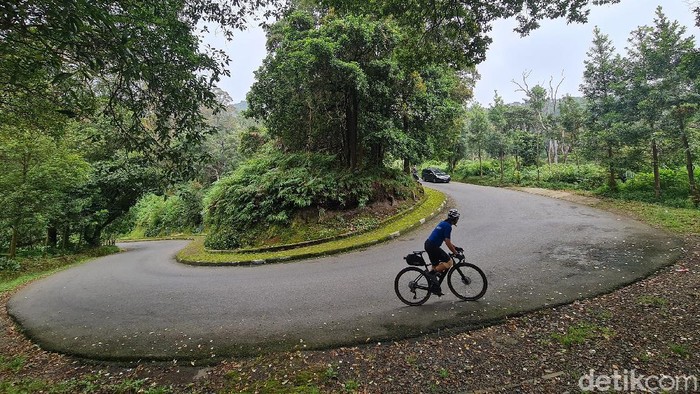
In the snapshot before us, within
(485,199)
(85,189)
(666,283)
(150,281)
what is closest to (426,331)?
(666,283)

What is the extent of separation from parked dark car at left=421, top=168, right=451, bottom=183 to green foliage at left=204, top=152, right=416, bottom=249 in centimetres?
1347

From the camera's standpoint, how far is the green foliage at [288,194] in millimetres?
13109

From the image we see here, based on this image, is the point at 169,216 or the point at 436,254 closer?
the point at 436,254

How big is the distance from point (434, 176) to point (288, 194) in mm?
18262

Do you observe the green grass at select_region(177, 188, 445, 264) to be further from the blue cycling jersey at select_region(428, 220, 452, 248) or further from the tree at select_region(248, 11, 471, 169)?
the blue cycling jersey at select_region(428, 220, 452, 248)

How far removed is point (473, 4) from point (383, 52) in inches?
263

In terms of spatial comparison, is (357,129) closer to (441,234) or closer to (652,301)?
(441,234)

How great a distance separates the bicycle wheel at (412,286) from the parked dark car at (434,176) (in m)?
23.3

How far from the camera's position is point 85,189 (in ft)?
55.7

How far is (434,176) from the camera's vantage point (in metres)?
28.2

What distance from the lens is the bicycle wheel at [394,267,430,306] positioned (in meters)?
5.56

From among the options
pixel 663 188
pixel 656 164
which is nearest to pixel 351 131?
pixel 656 164

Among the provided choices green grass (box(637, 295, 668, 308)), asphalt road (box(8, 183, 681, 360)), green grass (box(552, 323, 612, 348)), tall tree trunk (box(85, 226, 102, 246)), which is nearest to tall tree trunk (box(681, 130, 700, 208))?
asphalt road (box(8, 183, 681, 360))

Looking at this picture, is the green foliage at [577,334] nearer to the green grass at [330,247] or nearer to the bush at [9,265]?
the green grass at [330,247]
